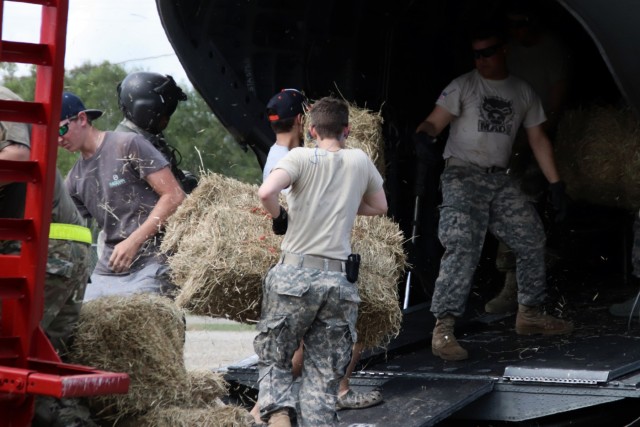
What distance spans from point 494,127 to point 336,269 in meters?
1.94

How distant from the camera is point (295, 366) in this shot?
6371 mm

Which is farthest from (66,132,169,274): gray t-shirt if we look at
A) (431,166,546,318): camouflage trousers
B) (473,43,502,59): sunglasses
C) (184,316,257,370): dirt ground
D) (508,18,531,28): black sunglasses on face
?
(184,316,257,370): dirt ground

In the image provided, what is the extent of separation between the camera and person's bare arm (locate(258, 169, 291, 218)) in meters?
5.62

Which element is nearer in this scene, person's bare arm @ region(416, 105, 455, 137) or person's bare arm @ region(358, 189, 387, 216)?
person's bare arm @ region(358, 189, 387, 216)

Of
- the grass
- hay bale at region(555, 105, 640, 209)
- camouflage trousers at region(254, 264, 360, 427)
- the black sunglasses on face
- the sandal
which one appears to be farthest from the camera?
the grass

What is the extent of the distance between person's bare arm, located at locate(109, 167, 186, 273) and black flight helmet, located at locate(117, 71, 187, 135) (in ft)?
2.09

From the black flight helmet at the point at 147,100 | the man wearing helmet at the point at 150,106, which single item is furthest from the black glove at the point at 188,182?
the black flight helmet at the point at 147,100

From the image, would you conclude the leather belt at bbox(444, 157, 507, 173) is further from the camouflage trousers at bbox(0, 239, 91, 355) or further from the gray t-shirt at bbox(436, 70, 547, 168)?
the camouflage trousers at bbox(0, 239, 91, 355)

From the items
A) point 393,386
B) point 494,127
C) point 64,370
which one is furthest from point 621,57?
point 64,370

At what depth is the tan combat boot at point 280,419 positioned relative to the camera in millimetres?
5809

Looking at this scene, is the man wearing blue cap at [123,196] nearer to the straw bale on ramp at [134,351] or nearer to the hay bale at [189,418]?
the straw bale on ramp at [134,351]

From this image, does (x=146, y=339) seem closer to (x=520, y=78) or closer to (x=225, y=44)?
(x=225, y=44)

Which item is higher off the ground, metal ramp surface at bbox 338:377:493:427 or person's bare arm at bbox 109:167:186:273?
person's bare arm at bbox 109:167:186:273

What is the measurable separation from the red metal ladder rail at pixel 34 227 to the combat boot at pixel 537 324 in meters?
3.70
